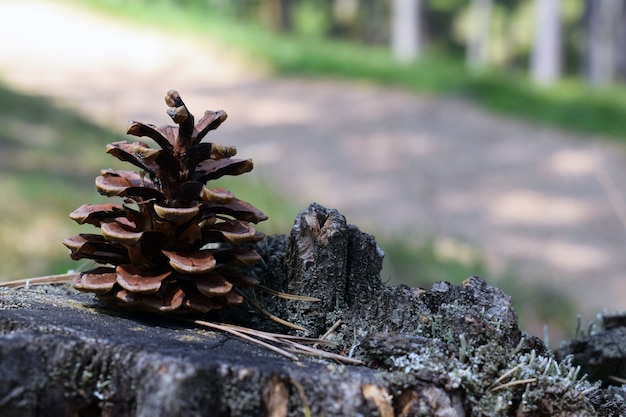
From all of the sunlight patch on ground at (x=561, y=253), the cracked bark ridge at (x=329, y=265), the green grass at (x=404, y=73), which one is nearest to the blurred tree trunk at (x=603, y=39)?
the green grass at (x=404, y=73)

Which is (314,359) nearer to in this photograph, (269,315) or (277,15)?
(269,315)

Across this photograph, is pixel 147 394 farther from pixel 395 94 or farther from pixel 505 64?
pixel 505 64

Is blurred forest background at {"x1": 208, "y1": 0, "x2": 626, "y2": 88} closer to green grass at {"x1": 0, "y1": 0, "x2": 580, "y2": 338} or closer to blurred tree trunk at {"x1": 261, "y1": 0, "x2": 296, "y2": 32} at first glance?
blurred tree trunk at {"x1": 261, "y1": 0, "x2": 296, "y2": 32}

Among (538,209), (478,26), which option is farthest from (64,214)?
(478,26)

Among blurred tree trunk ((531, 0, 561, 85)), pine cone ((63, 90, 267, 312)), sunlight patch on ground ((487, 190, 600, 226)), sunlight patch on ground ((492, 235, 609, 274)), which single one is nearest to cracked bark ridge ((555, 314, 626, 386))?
pine cone ((63, 90, 267, 312))

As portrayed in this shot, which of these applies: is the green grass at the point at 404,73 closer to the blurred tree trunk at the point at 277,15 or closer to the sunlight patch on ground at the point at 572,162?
the sunlight patch on ground at the point at 572,162
